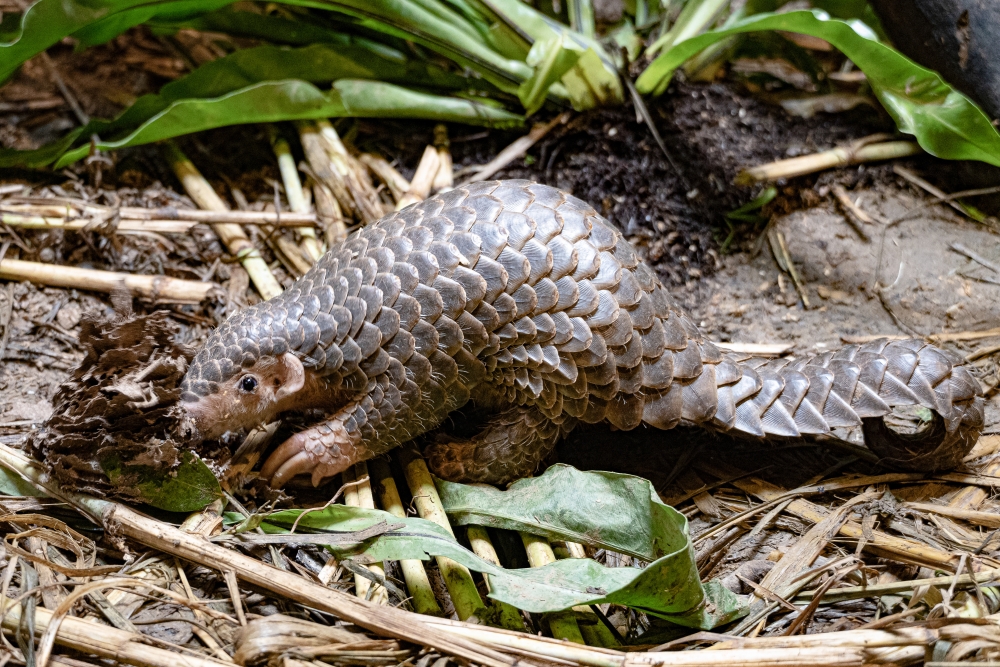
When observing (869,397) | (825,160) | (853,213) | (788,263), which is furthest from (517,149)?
(869,397)

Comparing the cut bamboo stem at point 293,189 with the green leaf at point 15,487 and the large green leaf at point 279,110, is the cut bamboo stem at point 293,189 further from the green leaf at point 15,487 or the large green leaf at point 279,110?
the green leaf at point 15,487

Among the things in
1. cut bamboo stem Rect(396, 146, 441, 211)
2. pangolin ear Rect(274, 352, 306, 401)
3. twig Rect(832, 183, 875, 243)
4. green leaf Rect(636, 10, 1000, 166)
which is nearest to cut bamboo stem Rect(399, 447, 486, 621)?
pangolin ear Rect(274, 352, 306, 401)

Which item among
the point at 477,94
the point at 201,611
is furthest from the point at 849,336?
the point at 201,611

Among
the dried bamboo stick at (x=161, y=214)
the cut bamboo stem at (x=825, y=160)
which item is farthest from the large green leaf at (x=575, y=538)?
the cut bamboo stem at (x=825, y=160)

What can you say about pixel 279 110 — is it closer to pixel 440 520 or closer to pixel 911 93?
pixel 440 520

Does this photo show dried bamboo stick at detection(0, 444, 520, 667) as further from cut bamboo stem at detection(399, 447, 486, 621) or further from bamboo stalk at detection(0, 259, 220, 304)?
bamboo stalk at detection(0, 259, 220, 304)
